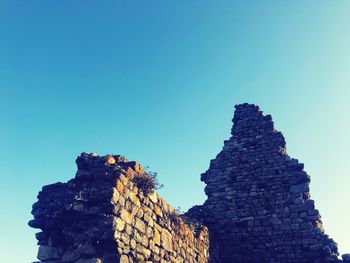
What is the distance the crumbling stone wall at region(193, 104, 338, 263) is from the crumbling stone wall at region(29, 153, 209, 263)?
5.08 meters

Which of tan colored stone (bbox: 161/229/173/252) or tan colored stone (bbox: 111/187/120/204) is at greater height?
tan colored stone (bbox: 111/187/120/204)

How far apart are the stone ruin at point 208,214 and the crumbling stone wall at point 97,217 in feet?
0.05

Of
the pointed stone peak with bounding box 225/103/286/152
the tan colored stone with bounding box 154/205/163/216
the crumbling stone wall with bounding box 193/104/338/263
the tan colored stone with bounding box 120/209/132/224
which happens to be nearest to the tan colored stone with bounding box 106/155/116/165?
the tan colored stone with bounding box 120/209/132/224

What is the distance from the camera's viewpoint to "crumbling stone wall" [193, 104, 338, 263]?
9461 millimetres

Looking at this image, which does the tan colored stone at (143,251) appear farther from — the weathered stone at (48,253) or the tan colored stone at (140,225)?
the weathered stone at (48,253)

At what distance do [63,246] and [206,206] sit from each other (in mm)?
6797

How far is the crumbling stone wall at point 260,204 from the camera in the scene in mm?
9461

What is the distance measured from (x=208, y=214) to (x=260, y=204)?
171cm

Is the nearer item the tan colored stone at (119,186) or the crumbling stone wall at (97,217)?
the crumbling stone wall at (97,217)

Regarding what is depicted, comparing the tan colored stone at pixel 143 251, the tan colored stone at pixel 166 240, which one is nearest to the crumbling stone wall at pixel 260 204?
the tan colored stone at pixel 166 240

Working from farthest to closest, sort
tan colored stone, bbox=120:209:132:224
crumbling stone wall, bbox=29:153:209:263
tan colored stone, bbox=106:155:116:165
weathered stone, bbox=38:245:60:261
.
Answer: tan colored stone, bbox=106:155:116:165
tan colored stone, bbox=120:209:132:224
weathered stone, bbox=38:245:60:261
crumbling stone wall, bbox=29:153:209:263

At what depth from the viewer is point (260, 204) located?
1035 centimetres

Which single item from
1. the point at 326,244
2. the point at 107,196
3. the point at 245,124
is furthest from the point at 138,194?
the point at 245,124

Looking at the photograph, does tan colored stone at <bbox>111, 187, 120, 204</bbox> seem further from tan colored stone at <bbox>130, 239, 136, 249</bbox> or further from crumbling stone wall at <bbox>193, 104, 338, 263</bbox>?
crumbling stone wall at <bbox>193, 104, 338, 263</bbox>
